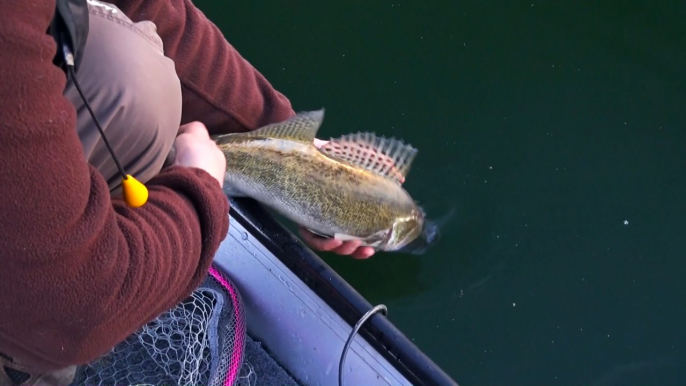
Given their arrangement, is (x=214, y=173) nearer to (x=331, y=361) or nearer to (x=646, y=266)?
(x=331, y=361)

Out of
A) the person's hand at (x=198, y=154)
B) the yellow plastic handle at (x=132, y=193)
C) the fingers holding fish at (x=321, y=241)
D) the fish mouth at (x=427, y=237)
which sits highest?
the yellow plastic handle at (x=132, y=193)

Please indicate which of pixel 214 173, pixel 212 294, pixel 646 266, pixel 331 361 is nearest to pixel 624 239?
pixel 646 266

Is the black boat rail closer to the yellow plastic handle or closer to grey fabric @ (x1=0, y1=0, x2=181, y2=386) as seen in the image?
grey fabric @ (x1=0, y1=0, x2=181, y2=386)

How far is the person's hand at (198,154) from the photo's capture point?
1447mm

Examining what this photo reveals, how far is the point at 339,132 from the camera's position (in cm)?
320

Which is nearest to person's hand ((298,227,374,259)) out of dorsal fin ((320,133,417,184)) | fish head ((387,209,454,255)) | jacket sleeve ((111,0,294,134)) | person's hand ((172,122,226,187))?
fish head ((387,209,454,255))

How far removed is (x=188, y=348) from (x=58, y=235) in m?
1.13

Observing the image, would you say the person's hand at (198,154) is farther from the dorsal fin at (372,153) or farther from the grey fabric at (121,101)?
the dorsal fin at (372,153)

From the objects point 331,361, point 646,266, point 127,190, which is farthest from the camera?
point 646,266

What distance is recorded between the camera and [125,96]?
1.27 meters

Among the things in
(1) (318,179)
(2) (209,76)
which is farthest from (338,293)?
(2) (209,76)

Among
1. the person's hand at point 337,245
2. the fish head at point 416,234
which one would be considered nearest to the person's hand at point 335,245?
the person's hand at point 337,245

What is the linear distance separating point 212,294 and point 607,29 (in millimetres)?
2810

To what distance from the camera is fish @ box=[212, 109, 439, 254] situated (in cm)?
180
